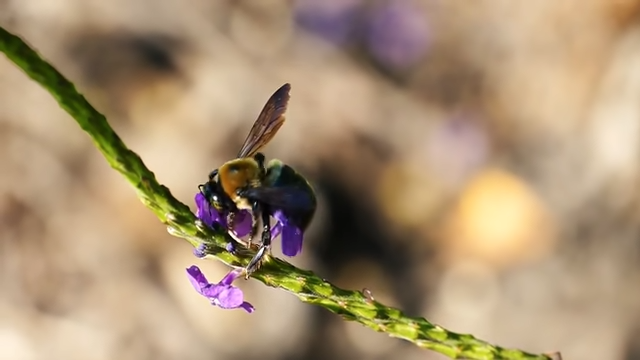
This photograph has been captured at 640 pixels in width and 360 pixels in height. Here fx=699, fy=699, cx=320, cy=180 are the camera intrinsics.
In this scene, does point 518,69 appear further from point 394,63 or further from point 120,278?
point 120,278

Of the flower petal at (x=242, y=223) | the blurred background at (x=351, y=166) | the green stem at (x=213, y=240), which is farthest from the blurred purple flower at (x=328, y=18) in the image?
the green stem at (x=213, y=240)

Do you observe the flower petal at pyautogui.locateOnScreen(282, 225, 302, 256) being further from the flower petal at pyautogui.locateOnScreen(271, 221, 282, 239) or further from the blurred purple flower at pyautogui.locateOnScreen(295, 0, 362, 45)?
the blurred purple flower at pyautogui.locateOnScreen(295, 0, 362, 45)

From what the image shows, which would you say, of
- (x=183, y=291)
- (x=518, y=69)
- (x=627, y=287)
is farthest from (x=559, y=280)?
(x=183, y=291)

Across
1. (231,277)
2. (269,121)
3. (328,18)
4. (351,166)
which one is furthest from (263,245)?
(328,18)

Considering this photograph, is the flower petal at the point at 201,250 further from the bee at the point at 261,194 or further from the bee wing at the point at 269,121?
the bee wing at the point at 269,121

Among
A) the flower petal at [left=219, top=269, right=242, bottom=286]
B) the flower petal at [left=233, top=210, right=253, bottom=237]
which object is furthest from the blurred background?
the flower petal at [left=219, top=269, right=242, bottom=286]

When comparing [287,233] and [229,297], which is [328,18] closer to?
[287,233]

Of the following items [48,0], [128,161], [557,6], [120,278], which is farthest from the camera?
[557,6]
